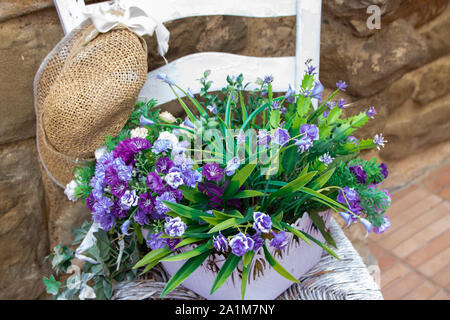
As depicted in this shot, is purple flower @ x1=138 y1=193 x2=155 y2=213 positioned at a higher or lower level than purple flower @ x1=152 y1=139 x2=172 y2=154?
lower

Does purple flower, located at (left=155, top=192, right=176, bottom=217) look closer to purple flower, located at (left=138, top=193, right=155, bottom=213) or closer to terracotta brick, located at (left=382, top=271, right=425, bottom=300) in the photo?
purple flower, located at (left=138, top=193, right=155, bottom=213)

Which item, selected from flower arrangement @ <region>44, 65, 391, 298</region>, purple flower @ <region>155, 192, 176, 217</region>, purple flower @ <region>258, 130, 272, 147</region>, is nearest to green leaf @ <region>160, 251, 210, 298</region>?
flower arrangement @ <region>44, 65, 391, 298</region>

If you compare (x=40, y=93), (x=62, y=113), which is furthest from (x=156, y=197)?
(x=40, y=93)

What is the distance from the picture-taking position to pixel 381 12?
1.31 meters

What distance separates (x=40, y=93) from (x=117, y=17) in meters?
0.22

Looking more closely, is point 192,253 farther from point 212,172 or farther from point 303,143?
point 303,143

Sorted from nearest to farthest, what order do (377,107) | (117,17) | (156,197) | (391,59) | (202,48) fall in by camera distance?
1. (156,197)
2. (117,17)
3. (202,48)
4. (391,59)
5. (377,107)

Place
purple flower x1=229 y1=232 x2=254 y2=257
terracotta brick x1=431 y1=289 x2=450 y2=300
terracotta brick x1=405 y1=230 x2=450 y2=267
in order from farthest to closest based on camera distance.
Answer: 1. terracotta brick x1=405 y1=230 x2=450 y2=267
2. terracotta brick x1=431 y1=289 x2=450 y2=300
3. purple flower x1=229 y1=232 x2=254 y2=257

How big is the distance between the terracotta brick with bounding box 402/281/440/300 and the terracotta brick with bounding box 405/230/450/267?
10 cm

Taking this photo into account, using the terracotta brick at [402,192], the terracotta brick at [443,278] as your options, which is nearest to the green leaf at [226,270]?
the terracotta brick at [443,278]

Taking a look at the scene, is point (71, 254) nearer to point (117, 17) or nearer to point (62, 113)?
point (62, 113)

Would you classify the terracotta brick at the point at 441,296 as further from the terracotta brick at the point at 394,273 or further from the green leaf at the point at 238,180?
the green leaf at the point at 238,180

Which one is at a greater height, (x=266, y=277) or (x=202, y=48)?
(x=202, y=48)

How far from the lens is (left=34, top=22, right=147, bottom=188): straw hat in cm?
82
